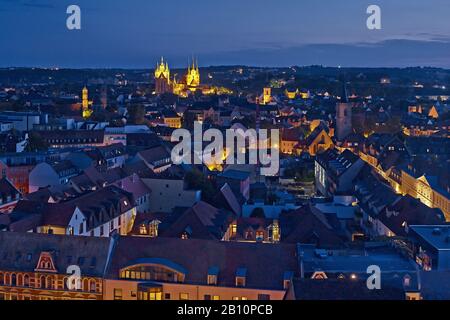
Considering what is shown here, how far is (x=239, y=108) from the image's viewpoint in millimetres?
65188

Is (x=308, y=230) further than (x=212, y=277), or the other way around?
→ (x=308, y=230)

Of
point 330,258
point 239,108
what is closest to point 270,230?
point 330,258

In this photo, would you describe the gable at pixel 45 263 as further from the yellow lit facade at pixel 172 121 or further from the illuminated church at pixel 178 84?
the illuminated church at pixel 178 84

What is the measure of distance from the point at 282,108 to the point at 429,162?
138ft

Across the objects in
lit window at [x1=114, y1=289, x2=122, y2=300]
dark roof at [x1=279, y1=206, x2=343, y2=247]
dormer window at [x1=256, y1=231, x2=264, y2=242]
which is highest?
dark roof at [x1=279, y1=206, x2=343, y2=247]

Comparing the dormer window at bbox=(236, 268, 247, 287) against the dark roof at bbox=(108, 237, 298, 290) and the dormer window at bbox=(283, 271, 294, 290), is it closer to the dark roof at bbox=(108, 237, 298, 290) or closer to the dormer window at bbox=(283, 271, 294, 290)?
the dark roof at bbox=(108, 237, 298, 290)

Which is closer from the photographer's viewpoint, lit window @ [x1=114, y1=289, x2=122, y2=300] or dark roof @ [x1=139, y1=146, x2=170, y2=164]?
lit window @ [x1=114, y1=289, x2=122, y2=300]

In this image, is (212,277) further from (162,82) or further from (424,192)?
(162,82)

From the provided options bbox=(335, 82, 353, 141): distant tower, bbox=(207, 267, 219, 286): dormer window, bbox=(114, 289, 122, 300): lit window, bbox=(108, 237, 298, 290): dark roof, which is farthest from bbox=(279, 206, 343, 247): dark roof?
bbox=(335, 82, 353, 141): distant tower

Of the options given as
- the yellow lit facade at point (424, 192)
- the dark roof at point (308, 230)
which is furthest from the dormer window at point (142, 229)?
the yellow lit facade at point (424, 192)

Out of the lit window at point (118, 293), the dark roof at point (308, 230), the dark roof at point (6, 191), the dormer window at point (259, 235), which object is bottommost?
the lit window at point (118, 293)

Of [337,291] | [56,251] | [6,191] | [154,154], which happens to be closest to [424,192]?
[154,154]
